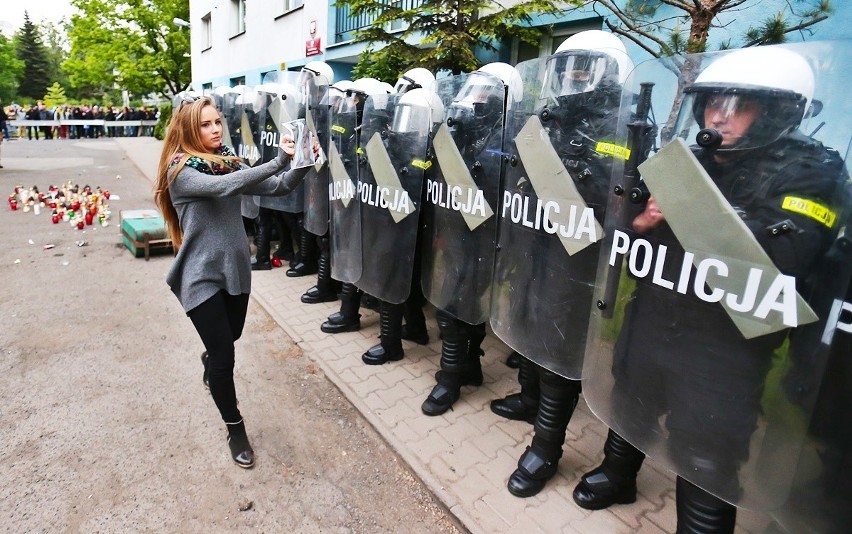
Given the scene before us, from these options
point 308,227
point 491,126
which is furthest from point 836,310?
point 308,227

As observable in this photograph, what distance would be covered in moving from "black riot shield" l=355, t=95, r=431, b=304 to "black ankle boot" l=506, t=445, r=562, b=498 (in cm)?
119

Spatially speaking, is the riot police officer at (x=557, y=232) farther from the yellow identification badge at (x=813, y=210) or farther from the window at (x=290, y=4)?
the window at (x=290, y=4)

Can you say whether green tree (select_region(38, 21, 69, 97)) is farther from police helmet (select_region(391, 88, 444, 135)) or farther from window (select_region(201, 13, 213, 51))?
police helmet (select_region(391, 88, 444, 135))

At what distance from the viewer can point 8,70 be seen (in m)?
49.2

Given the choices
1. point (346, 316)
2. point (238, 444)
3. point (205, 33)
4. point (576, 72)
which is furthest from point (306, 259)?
point (205, 33)

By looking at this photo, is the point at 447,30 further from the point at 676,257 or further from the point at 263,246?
the point at 676,257

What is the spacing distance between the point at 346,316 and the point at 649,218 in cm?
292

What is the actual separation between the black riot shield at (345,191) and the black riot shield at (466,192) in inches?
24.7

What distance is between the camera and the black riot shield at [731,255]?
1269mm

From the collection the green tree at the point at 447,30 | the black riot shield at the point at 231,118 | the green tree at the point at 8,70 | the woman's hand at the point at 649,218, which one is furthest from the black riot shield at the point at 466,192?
the green tree at the point at 8,70

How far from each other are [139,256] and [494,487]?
533 cm

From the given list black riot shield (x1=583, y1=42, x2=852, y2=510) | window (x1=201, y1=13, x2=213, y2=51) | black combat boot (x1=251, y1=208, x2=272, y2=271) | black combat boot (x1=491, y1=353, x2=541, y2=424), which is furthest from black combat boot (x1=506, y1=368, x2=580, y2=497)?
window (x1=201, y1=13, x2=213, y2=51)

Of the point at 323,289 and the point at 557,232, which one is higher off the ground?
the point at 557,232

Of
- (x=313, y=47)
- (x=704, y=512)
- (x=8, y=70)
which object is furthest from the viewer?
(x=8, y=70)
